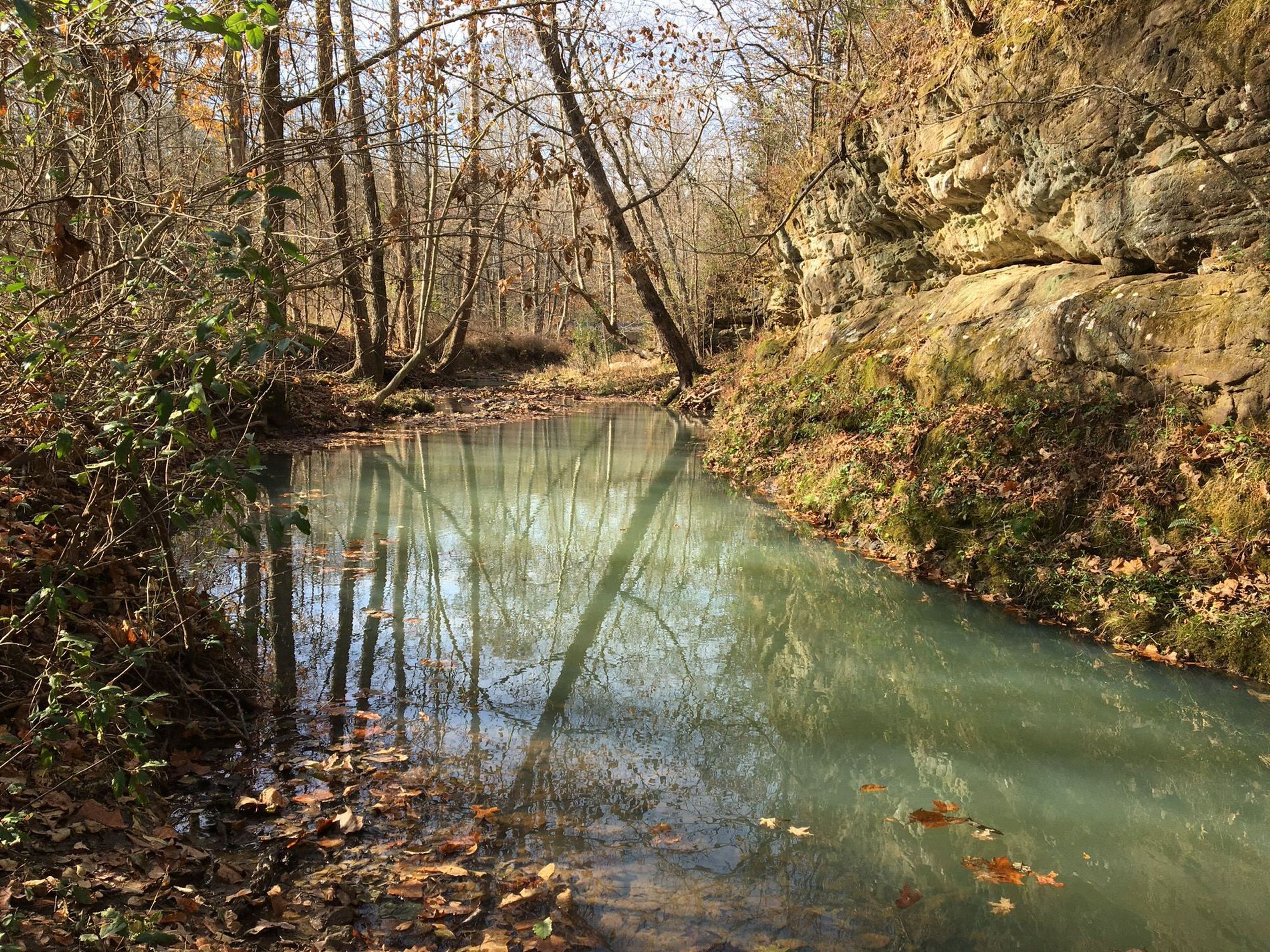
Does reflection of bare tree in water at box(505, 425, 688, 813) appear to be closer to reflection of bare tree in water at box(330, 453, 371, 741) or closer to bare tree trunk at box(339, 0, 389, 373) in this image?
reflection of bare tree in water at box(330, 453, 371, 741)

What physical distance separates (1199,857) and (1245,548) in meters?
3.27

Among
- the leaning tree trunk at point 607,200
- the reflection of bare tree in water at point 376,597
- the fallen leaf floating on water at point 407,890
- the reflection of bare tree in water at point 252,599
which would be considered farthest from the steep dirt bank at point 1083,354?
the reflection of bare tree in water at point 252,599

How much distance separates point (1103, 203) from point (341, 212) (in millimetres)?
9065

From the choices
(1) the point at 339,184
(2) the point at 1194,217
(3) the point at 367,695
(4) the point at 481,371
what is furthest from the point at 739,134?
(3) the point at 367,695

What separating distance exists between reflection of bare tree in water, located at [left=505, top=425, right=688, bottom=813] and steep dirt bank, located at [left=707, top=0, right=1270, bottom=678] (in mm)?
1923

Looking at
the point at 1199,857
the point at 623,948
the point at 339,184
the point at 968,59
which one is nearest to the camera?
the point at 623,948

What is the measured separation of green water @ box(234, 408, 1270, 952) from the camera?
11.8ft

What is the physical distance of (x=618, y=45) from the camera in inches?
404

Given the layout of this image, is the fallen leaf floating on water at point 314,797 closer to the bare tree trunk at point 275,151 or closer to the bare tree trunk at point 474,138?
the bare tree trunk at point 275,151

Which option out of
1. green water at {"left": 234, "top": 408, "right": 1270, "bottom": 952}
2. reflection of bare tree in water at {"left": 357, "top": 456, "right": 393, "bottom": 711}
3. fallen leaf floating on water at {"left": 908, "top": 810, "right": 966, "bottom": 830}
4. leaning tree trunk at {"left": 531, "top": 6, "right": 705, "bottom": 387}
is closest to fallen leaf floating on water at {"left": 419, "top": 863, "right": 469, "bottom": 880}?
green water at {"left": 234, "top": 408, "right": 1270, "bottom": 952}

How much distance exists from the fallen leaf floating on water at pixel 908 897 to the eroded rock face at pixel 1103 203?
5671 millimetres

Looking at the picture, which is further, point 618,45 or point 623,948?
point 618,45

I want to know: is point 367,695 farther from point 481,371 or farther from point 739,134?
point 481,371

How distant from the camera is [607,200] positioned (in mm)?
19531
